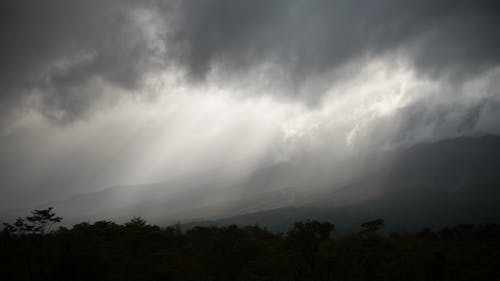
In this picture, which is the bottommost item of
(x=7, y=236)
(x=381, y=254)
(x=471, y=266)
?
(x=471, y=266)

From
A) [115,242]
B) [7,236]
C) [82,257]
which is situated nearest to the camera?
[82,257]

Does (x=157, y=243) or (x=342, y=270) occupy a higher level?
(x=157, y=243)

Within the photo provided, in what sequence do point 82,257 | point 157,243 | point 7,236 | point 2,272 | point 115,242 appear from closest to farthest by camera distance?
1. point 82,257
2. point 2,272
3. point 115,242
4. point 157,243
5. point 7,236

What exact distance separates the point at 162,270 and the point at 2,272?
823 inches

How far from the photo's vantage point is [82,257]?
134ft

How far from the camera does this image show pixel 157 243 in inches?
2240

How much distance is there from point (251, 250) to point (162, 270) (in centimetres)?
1493

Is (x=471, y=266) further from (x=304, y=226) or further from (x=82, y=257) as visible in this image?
(x=82, y=257)

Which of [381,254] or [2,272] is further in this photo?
[381,254]

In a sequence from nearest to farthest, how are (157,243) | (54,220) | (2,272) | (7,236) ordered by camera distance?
1. (2,272)
2. (54,220)
3. (157,243)
4. (7,236)

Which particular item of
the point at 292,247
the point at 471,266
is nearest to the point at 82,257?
the point at 292,247

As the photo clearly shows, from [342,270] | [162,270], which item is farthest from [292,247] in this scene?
[162,270]

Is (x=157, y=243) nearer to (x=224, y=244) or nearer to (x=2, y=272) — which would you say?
(x=224, y=244)

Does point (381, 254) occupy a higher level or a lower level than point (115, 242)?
lower
